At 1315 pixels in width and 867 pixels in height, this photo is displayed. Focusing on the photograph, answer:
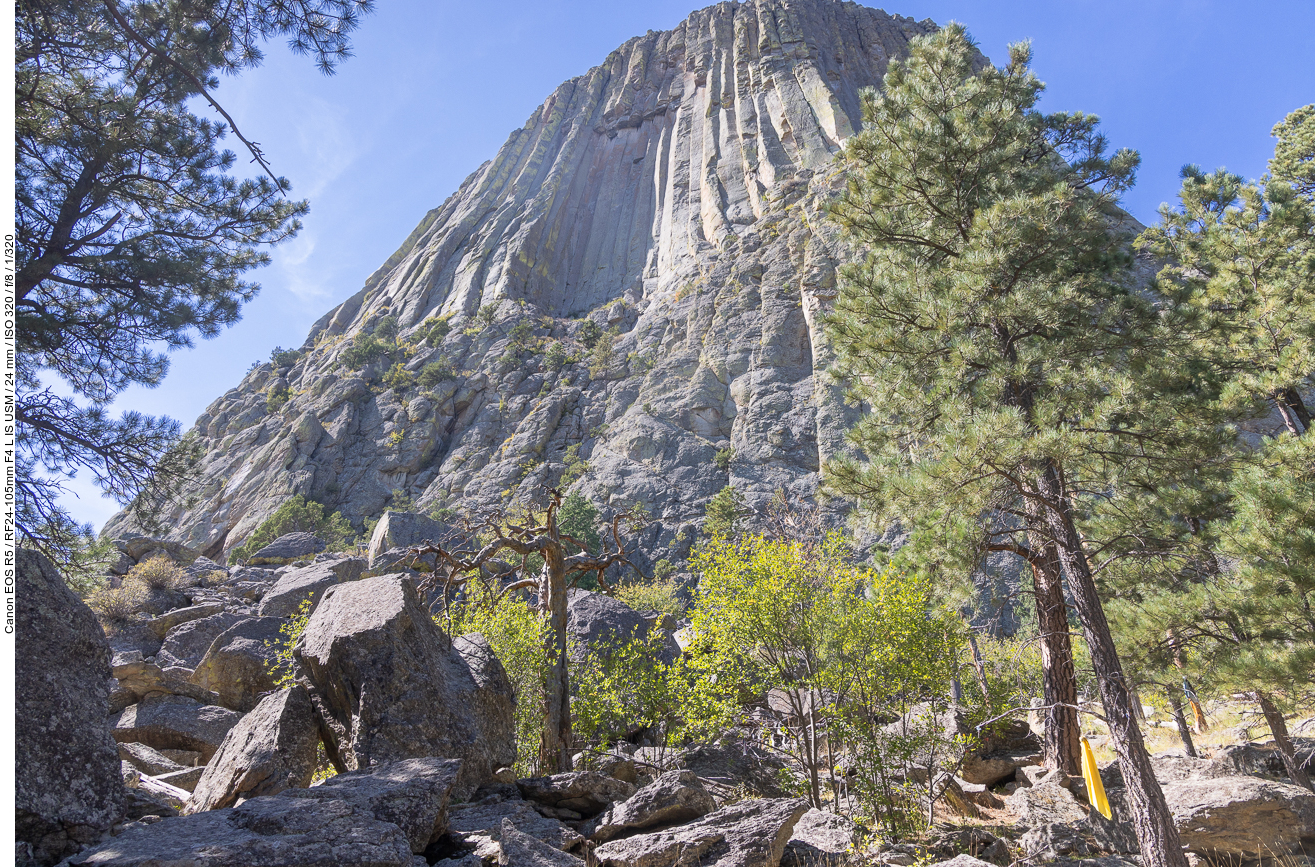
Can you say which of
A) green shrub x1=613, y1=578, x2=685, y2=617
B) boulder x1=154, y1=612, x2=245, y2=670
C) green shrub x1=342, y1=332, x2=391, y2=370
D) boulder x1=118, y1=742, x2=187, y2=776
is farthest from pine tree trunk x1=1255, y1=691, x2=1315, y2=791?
green shrub x1=342, y1=332, x2=391, y2=370

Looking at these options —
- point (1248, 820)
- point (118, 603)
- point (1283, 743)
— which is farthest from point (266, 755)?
point (118, 603)

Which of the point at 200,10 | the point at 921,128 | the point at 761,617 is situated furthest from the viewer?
the point at 921,128

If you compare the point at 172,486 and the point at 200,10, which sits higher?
the point at 200,10

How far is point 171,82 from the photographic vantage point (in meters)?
6.53

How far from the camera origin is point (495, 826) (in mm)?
5625

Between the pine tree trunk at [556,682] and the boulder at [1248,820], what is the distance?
7.39 metres

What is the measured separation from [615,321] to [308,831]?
54340mm

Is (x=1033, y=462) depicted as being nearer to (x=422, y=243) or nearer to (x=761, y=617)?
(x=761, y=617)

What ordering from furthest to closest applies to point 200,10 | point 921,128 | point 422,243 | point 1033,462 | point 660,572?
point 422,243, point 660,572, point 921,128, point 1033,462, point 200,10

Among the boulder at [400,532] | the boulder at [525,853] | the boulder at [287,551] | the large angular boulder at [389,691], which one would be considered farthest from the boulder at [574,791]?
the boulder at [287,551]

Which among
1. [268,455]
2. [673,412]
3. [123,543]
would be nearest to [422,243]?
[268,455]

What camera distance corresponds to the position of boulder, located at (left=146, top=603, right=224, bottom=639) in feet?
58.3

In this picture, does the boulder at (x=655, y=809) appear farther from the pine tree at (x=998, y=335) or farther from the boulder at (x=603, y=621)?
the boulder at (x=603, y=621)

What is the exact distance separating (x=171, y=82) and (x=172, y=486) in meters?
4.11
